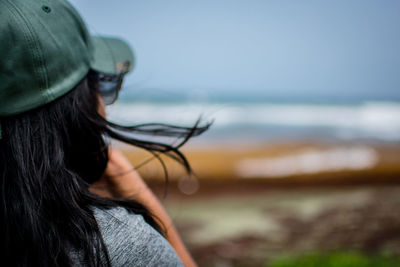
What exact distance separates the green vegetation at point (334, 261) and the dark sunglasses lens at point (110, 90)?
2.28m

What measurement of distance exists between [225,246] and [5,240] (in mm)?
2703

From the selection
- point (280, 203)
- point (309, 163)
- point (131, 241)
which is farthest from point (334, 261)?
point (309, 163)

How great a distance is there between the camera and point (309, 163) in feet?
20.9

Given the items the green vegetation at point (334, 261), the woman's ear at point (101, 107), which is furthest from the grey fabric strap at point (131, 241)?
the green vegetation at point (334, 261)

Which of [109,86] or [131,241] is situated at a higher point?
[109,86]

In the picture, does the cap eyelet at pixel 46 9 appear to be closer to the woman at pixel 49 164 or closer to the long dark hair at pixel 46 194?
the woman at pixel 49 164

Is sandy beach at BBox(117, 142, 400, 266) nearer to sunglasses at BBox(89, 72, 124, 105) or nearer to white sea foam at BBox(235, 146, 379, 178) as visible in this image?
white sea foam at BBox(235, 146, 379, 178)

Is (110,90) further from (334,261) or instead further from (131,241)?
(334,261)

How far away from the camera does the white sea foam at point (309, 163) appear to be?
573cm

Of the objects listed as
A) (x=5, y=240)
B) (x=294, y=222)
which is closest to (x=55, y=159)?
(x=5, y=240)

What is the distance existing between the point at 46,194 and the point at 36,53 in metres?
0.34

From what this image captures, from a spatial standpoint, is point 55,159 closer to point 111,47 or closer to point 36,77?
point 36,77

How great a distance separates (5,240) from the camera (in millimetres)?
667

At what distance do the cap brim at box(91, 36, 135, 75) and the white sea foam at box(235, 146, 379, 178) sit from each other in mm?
4579
